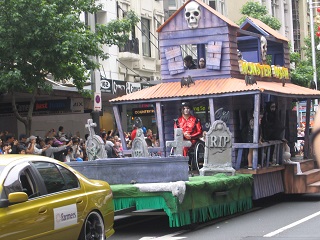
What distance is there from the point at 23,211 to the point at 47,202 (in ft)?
1.76

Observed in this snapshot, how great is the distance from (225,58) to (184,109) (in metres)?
1.51

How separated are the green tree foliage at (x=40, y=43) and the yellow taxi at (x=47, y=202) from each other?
33.9 feet

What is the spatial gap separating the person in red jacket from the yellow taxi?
5.58m

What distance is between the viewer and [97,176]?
13.1 m

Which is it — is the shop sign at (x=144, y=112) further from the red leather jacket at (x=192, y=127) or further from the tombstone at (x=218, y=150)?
the tombstone at (x=218, y=150)

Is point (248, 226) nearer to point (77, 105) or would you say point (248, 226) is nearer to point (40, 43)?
point (40, 43)

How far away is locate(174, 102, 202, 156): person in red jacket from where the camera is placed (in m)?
16.0

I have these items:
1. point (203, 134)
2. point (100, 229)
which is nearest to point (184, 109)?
point (203, 134)

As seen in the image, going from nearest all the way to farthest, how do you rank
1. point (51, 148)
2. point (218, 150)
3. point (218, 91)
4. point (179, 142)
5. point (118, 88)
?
point (179, 142) < point (218, 150) < point (218, 91) < point (51, 148) < point (118, 88)

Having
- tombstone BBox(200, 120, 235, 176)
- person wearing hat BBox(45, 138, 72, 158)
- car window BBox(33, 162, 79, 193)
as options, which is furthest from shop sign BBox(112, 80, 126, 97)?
car window BBox(33, 162, 79, 193)

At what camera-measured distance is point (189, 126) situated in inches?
634

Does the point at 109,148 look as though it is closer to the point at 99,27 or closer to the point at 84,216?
the point at 99,27

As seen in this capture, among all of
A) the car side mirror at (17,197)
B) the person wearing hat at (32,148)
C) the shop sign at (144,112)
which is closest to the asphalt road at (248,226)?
the car side mirror at (17,197)

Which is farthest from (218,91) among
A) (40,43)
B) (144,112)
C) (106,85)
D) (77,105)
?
(144,112)
